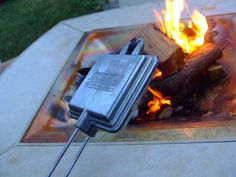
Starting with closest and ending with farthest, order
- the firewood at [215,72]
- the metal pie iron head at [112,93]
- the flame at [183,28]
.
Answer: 1. the metal pie iron head at [112,93]
2. the firewood at [215,72]
3. the flame at [183,28]

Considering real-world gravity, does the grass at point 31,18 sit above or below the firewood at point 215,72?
below

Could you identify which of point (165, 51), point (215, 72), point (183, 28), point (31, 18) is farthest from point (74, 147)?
point (31, 18)

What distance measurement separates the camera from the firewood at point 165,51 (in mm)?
2156

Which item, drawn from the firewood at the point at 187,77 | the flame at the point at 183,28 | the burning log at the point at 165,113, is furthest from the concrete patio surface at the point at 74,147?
the firewood at the point at 187,77

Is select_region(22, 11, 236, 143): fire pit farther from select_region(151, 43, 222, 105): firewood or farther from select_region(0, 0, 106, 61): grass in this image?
select_region(0, 0, 106, 61): grass

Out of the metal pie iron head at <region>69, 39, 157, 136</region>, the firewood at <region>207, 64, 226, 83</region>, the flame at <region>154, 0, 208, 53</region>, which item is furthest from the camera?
the flame at <region>154, 0, 208, 53</region>

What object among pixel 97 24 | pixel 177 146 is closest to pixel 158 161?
pixel 177 146

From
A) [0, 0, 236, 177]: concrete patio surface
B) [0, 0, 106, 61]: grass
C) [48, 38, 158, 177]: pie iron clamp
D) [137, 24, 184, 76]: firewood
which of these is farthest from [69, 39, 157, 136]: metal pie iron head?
[0, 0, 106, 61]: grass

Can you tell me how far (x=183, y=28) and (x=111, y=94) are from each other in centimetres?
129

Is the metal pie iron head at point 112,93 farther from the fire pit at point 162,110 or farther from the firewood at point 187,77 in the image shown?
the firewood at point 187,77

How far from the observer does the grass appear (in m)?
5.09

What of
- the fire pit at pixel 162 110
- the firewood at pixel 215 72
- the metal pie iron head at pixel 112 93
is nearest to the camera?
the metal pie iron head at pixel 112 93

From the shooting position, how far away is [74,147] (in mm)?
1951

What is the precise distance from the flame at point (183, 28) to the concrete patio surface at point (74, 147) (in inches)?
7.3
